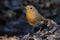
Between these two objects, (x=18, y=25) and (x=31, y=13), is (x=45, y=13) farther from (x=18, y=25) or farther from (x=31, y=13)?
(x=31, y=13)

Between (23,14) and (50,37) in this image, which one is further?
(23,14)

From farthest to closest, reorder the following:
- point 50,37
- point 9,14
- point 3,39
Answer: point 9,14, point 3,39, point 50,37

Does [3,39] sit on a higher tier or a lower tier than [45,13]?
lower

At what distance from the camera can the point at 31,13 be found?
181 inches

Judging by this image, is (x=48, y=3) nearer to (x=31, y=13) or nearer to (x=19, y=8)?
(x=19, y=8)

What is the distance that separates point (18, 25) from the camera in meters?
5.82

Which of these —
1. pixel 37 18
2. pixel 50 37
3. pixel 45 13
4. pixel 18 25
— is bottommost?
pixel 50 37

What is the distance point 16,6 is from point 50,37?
1.60m

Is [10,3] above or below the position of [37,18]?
above

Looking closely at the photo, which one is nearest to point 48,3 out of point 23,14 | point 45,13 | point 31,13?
point 45,13

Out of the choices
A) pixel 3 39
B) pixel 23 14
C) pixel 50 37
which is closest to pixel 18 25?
pixel 23 14

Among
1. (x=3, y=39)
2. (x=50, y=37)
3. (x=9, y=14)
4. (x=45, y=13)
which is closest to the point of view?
(x=50, y=37)

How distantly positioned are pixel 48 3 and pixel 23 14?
29.4 inches

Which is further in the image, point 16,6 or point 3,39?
point 16,6
